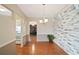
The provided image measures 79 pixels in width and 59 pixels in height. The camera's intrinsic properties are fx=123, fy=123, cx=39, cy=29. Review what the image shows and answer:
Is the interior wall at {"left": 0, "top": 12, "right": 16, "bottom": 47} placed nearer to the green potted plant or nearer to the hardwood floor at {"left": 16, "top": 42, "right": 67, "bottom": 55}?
the hardwood floor at {"left": 16, "top": 42, "right": 67, "bottom": 55}

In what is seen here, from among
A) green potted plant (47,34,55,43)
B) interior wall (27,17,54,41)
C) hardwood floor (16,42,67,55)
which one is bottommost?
hardwood floor (16,42,67,55)

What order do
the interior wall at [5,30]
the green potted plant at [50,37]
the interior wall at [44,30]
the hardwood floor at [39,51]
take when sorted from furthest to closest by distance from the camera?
the interior wall at [44,30], the green potted plant at [50,37], the hardwood floor at [39,51], the interior wall at [5,30]

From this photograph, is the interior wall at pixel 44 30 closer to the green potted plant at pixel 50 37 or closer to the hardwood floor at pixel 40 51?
the green potted plant at pixel 50 37

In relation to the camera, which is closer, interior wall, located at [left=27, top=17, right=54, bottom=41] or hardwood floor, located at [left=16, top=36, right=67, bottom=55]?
hardwood floor, located at [left=16, top=36, right=67, bottom=55]

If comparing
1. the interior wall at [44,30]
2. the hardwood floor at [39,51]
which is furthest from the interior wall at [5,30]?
the interior wall at [44,30]

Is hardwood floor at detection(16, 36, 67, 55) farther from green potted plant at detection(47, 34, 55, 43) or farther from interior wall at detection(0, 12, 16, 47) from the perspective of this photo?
interior wall at detection(0, 12, 16, 47)

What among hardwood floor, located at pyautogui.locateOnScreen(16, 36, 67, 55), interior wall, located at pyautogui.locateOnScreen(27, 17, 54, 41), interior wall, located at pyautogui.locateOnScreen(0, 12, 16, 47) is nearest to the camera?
interior wall, located at pyautogui.locateOnScreen(0, 12, 16, 47)

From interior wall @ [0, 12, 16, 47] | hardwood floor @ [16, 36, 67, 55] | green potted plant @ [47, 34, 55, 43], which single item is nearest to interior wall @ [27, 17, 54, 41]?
green potted plant @ [47, 34, 55, 43]

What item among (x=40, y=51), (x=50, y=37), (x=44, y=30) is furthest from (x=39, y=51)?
(x=44, y=30)

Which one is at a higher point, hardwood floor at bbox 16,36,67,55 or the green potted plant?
the green potted plant

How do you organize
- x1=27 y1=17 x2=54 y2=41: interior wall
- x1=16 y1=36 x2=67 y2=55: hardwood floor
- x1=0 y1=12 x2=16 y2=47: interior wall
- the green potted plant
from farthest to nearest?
x1=27 y1=17 x2=54 y2=41: interior wall < the green potted plant < x1=16 y1=36 x2=67 y2=55: hardwood floor < x1=0 y1=12 x2=16 y2=47: interior wall

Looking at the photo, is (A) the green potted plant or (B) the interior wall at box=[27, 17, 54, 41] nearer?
(A) the green potted plant
